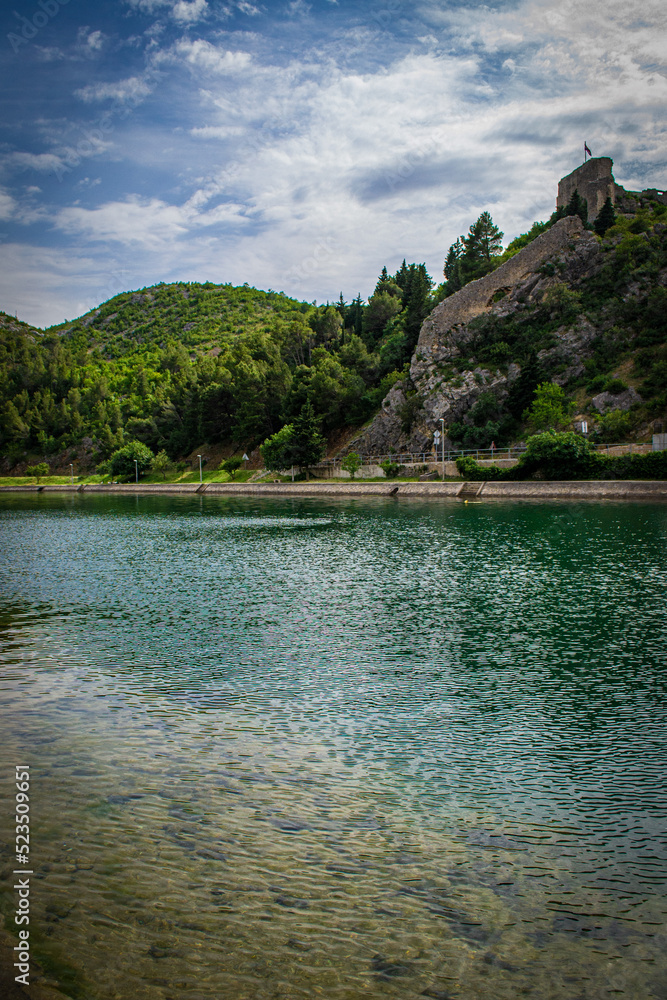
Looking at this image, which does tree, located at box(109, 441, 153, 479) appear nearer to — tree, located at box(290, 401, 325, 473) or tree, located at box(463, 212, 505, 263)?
tree, located at box(290, 401, 325, 473)

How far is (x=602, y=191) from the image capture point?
87.4m

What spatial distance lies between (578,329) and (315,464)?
3187 cm

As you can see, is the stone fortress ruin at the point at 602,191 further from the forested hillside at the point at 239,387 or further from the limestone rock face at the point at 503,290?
the forested hillside at the point at 239,387

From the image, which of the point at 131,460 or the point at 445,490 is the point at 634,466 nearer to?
the point at 445,490

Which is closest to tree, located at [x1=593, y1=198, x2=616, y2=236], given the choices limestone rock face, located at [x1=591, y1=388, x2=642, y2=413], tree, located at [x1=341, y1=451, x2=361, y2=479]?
limestone rock face, located at [x1=591, y1=388, x2=642, y2=413]

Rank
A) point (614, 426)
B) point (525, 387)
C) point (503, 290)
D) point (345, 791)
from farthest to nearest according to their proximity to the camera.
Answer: point (503, 290) < point (525, 387) < point (614, 426) < point (345, 791)

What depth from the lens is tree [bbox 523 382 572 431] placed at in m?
58.8

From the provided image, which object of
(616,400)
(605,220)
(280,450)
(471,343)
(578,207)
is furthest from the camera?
(578,207)

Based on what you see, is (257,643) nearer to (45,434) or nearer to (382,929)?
(382,929)

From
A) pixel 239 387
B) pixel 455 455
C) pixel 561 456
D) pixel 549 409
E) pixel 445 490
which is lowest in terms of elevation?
pixel 445 490

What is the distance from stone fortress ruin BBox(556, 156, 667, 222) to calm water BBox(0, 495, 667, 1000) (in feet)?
280

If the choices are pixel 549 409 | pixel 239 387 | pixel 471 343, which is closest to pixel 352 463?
pixel 471 343

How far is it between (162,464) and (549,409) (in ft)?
191

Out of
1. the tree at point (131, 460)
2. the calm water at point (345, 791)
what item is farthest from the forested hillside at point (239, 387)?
the calm water at point (345, 791)
